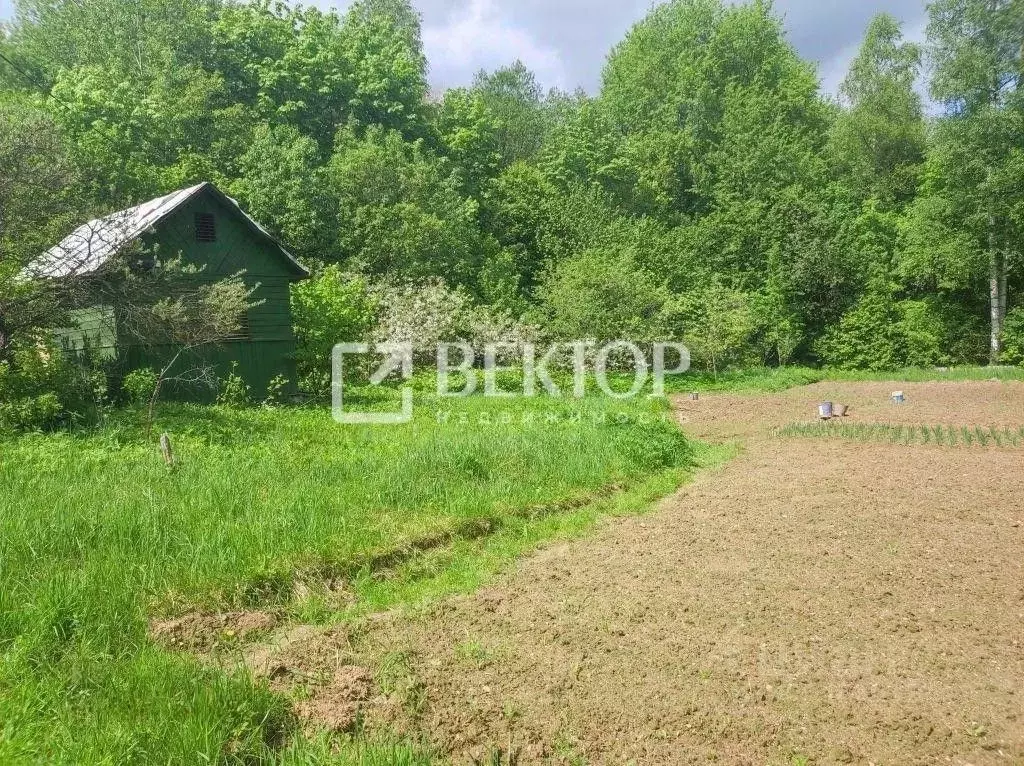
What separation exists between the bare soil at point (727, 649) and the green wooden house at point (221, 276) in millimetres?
11220

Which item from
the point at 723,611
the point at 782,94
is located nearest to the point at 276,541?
the point at 723,611

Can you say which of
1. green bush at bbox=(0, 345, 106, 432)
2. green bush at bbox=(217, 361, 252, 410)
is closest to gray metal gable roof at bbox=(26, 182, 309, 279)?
green bush at bbox=(0, 345, 106, 432)

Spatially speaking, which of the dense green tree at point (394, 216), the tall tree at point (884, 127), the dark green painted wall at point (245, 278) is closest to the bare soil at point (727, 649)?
the dark green painted wall at point (245, 278)

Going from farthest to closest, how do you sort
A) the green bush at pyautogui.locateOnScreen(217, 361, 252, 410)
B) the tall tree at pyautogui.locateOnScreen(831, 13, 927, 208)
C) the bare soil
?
1. the tall tree at pyautogui.locateOnScreen(831, 13, 927, 208)
2. the green bush at pyautogui.locateOnScreen(217, 361, 252, 410)
3. the bare soil

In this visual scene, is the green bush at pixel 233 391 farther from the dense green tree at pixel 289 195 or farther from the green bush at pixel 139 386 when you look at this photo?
the dense green tree at pixel 289 195

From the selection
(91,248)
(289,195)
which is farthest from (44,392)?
(289,195)

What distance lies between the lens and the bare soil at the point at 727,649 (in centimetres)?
289

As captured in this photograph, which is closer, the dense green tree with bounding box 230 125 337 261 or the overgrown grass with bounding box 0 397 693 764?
the overgrown grass with bounding box 0 397 693 764

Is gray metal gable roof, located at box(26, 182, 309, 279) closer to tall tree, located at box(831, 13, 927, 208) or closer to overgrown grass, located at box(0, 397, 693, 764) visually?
overgrown grass, located at box(0, 397, 693, 764)

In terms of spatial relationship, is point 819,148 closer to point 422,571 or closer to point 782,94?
point 782,94

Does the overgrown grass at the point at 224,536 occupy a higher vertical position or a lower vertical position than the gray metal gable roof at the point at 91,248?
lower

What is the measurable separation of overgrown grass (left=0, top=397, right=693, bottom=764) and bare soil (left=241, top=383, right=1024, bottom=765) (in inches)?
19.5

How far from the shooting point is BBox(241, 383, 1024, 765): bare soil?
114 inches

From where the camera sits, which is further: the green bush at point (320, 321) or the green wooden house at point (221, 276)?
the green bush at point (320, 321)
